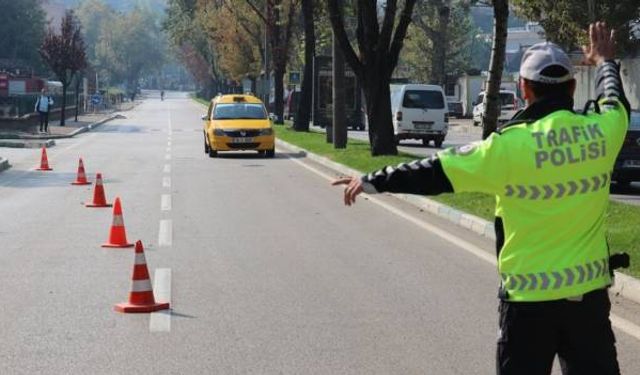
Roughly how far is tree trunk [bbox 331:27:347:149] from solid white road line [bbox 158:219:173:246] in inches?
617

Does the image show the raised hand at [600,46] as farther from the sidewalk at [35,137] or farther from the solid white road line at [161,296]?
the sidewalk at [35,137]

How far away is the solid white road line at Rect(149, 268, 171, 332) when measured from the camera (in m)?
7.91

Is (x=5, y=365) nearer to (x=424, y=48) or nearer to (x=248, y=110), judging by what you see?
(x=248, y=110)

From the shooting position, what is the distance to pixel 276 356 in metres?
6.96

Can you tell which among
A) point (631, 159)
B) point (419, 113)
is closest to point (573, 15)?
point (419, 113)

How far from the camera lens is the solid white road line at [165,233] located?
12.4 metres

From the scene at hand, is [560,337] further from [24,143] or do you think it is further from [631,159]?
[24,143]

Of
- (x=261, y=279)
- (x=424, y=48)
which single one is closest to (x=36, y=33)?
(x=424, y=48)

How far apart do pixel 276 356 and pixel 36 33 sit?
98.4 metres

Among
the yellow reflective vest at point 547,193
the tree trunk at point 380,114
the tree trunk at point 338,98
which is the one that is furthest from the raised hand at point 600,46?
the tree trunk at point 338,98

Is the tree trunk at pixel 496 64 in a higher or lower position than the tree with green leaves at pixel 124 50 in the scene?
lower

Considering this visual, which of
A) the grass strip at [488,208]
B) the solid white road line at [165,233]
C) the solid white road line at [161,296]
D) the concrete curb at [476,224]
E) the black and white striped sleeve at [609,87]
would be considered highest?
the black and white striped sleeve at [609,87]

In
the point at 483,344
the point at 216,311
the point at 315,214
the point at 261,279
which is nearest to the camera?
the point at 483,344

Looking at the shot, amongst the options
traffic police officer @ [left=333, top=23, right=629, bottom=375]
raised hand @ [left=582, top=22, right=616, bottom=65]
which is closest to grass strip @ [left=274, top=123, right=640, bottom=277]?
raised hand @ [left=582, top=22, right=616, bottom=65]
